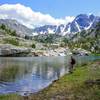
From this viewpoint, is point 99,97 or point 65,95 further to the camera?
point 65,95

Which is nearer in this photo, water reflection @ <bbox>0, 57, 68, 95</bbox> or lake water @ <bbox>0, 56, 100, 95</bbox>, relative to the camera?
lake water @ <bbox>0, 56, 100, 95</bbox>

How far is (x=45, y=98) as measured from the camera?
34500 millimetres

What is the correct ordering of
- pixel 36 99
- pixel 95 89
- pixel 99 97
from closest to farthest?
pixel 99 97 < pixel 36 99 < pixel 95 89

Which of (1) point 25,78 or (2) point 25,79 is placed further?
(1) point 25,78

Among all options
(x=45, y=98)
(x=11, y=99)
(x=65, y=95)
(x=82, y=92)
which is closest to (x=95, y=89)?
(x=82, y=92)

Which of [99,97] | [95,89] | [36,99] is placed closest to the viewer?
[99,97]

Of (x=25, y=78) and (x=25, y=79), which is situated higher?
(x=25, y=79)

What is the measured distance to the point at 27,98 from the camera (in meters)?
36.2

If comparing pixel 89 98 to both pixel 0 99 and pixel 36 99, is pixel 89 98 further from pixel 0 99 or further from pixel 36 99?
pixel 0 99

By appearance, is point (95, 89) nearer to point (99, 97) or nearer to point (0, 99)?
point (99, 97)

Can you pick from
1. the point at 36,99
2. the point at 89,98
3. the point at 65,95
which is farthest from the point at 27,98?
the point at 89,98

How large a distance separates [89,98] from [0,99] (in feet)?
33.2

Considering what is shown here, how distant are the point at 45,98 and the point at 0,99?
5.12m

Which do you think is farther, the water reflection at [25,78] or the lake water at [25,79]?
the water reflection at [25,78]
